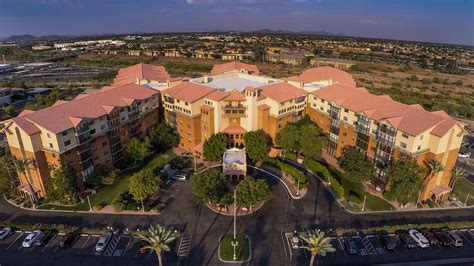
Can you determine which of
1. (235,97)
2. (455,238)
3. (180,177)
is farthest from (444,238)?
(180,177)

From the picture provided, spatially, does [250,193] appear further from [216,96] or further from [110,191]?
[110,191]

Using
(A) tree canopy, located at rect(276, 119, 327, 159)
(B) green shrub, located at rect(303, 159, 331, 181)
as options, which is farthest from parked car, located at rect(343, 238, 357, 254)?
(A) tree canopy, located at rect(276, 119, 327, 159)

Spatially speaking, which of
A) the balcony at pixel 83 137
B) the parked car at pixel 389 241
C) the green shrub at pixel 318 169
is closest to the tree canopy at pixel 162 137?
the balcony at pixel 83 137

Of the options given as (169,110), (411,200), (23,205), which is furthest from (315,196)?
(23,205)

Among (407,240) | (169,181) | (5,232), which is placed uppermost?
(169,181)

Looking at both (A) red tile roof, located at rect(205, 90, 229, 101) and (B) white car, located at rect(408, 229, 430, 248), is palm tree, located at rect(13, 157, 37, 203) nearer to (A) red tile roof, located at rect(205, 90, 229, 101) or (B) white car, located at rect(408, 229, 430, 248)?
(A) red tile roof, located at rect(205, 90, 229, 101)
